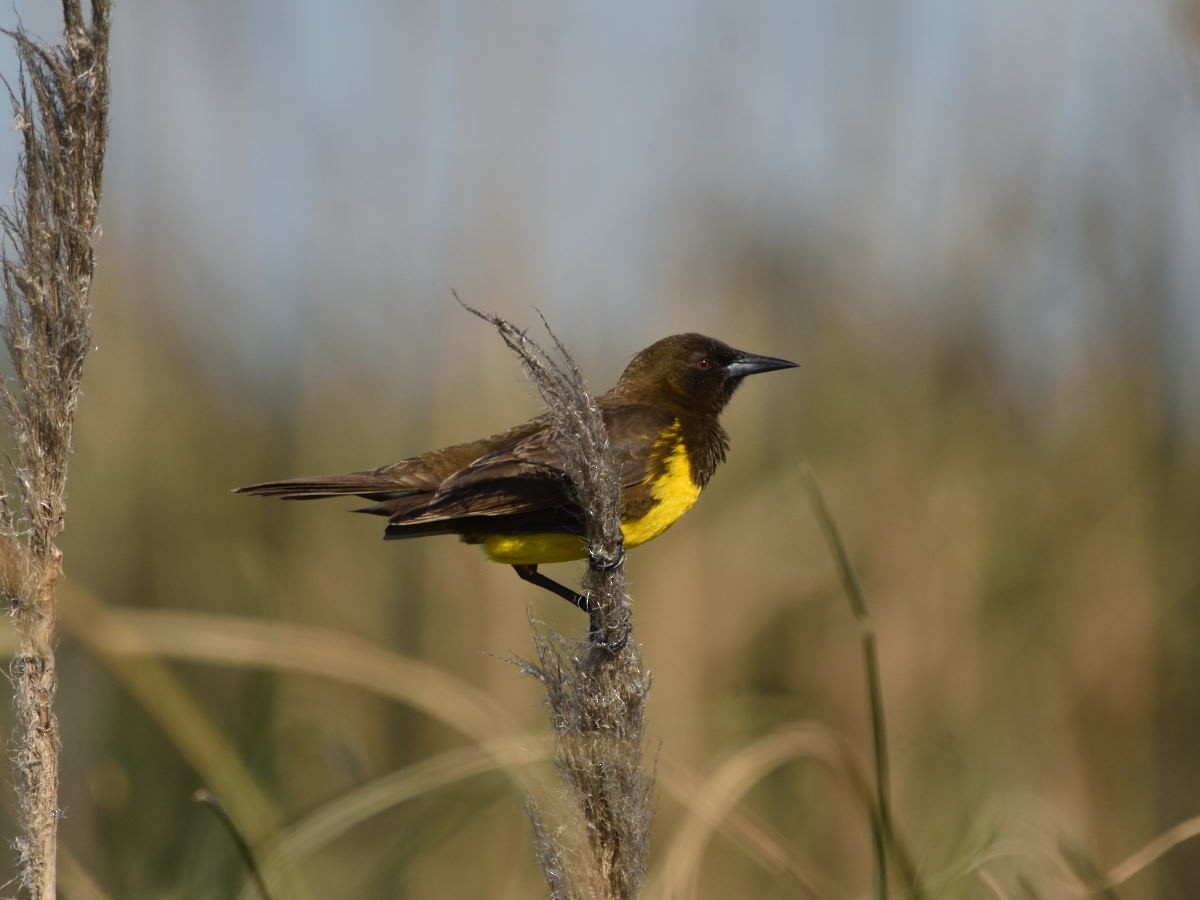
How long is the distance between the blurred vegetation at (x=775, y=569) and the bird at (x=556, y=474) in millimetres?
1008

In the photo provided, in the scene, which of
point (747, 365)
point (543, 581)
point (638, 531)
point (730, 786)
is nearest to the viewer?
point (730, 786)

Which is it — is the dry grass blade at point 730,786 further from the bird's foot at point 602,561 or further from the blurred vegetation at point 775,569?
the blurred vegetation at point 775,569

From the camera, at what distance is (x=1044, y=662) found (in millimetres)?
5000

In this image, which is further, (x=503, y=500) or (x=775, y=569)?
(x=775, y=569)

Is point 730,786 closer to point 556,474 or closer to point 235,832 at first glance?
point 556,474

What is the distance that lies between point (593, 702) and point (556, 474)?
2.73 feet

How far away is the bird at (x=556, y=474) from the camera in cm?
305

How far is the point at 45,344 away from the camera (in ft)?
5.83

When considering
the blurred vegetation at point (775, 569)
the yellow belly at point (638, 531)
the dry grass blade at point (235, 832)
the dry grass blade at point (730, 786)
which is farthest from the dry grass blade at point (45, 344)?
the blurred vegetation at point (775, 569)

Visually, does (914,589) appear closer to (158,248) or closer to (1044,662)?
(1044,662)

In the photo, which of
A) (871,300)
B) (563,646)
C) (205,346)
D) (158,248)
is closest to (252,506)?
(205,346)

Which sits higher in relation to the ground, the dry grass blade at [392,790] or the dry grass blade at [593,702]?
the dry grass blade at [593,702]

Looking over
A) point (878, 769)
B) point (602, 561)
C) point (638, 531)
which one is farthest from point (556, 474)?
point (878, 769)

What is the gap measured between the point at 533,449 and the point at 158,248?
2.38 m
